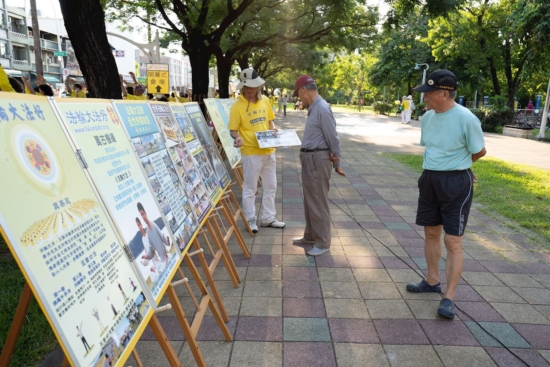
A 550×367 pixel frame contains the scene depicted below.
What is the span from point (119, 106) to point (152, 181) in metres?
0.47

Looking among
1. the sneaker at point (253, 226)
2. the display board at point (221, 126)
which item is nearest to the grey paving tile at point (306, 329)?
the sneaker at point (253, 226)

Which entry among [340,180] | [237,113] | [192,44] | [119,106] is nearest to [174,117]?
[119,106]

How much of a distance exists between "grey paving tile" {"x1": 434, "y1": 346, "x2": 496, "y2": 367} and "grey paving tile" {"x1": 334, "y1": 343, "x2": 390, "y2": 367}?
0.39 meters

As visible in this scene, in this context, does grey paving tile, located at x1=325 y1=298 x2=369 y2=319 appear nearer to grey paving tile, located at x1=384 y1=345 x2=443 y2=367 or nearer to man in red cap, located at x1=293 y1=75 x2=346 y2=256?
grey paving tile, located at x1=384 y1=345 x2=443 y2=367

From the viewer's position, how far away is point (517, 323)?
3105mm

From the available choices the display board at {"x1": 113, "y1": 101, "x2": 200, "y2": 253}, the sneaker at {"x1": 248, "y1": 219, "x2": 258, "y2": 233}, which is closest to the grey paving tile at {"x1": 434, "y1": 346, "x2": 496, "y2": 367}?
the display board at {"x1": 113, "y1": 101, "x2": 200, "y2": 253}

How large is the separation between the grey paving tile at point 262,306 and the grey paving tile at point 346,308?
1.28ft

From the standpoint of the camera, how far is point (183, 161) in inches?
125

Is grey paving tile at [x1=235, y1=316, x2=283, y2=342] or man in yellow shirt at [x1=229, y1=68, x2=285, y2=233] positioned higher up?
man in yellow shirt at [x1=229, y1=68, x2=285, y2=233]

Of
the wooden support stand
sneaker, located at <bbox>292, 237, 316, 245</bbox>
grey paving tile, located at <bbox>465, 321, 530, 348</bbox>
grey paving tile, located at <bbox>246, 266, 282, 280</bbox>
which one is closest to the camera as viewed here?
the wooden support stand

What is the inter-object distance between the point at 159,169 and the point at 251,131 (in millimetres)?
2335

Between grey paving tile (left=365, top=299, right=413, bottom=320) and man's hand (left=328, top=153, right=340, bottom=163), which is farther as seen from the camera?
man's hand (left=328, top=153, right=340, bottom=163)

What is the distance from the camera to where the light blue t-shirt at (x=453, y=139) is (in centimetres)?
302

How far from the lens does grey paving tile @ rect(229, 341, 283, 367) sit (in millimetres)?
2596
